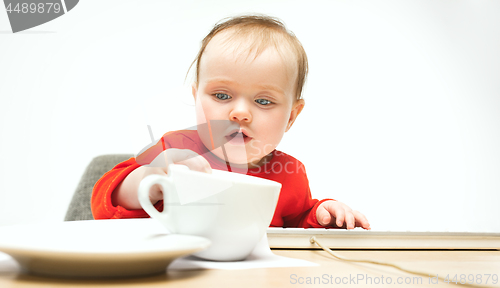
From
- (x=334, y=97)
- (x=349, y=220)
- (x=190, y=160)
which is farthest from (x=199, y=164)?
(x=334, y=97)

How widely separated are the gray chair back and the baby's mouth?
1.91 feet

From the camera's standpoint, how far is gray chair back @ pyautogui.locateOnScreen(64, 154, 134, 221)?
43.2 inches

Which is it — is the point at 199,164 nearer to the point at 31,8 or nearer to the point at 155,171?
the point at 155,171

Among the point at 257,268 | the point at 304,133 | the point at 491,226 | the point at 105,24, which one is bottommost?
the point at 491,226

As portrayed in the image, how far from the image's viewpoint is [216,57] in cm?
79

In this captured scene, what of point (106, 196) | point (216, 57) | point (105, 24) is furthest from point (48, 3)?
point (106, 196)

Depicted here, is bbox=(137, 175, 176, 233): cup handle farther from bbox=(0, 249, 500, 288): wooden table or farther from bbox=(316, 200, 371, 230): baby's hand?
bbox=(316, 200, 371, 230): baby's hand

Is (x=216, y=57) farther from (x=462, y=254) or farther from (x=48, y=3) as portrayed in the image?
(x=48, y=3)

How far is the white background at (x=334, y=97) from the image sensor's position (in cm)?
175

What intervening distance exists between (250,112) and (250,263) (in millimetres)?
454

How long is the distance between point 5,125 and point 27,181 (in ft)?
0.94

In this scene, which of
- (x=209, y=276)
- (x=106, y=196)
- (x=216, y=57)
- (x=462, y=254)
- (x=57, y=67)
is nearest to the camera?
(x=209, y=276)

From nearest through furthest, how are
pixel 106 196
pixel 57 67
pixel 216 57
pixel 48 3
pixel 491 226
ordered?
pixel 106 196 < pixel 216 57 < pixel 48 3 < pixel 57 67 < pixel 491 226

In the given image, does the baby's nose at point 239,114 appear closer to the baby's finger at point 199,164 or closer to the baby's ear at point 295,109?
the baby's ear at point 295,109
